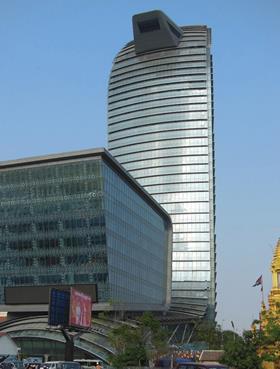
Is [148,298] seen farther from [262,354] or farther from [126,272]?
[262,354]

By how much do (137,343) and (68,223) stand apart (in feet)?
108

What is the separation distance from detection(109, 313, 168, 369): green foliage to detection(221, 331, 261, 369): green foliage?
70.1 ft

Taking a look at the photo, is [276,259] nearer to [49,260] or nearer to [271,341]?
[271,341]

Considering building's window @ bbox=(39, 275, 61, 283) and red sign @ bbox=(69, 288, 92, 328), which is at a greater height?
building's window @ bbox=(39, 275, 61, 283)

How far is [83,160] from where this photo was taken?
125 metres

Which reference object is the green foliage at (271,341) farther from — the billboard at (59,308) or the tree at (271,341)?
the billboard at (59,308)

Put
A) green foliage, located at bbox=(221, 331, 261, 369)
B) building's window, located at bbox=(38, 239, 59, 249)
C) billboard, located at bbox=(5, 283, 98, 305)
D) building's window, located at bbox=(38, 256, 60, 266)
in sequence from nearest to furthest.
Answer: green foliage, located at bbox=(221, 331, 261, 369) < building's window, located at bbox=(38, 239, 59, 249) < building's window, located at bbox=(38, 256, 60, 266) < billboard, located at bbox=(5, 283, 98, 305)

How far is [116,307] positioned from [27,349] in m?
19.5

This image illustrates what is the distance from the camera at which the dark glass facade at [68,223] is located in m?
123

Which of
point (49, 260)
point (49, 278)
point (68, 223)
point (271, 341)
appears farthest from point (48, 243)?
point (271, 341)

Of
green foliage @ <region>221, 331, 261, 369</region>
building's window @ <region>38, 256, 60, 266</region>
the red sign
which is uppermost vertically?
building's window @ <region>38, 256, 60, 266</region>

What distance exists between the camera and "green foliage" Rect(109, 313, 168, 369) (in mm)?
94000

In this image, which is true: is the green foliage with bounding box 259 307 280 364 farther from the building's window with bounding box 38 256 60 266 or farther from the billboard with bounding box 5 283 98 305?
the building's window with bounding box 38 256 60 266

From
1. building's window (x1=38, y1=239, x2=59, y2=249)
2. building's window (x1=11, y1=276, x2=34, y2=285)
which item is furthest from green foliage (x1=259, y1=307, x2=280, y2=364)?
building's window (x1=11, y1=276, x2=34, y2=285)
